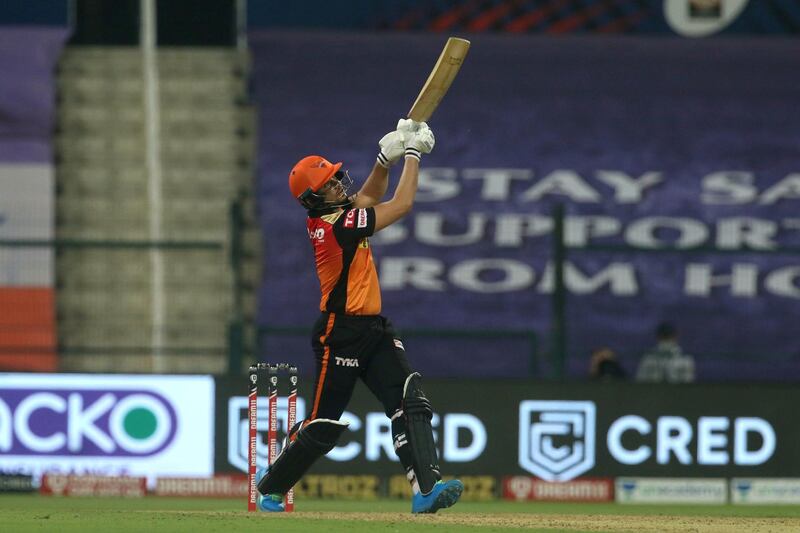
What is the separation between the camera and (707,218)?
789 inches

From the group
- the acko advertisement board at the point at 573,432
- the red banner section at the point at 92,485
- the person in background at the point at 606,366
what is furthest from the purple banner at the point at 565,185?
the red banner section at the point at 92,485

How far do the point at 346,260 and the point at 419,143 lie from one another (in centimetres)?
85

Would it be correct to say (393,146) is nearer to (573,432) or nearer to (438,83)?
(438,83)

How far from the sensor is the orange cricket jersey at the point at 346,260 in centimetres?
1044

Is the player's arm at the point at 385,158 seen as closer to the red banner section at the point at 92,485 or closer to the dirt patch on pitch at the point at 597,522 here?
the dirt patch on pitch at the point at 597,522

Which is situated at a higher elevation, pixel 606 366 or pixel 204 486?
pixel 606 366

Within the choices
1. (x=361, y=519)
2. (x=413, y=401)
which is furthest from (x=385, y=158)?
(x=361, y=519)

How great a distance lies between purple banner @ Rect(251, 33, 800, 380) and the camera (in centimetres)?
1883

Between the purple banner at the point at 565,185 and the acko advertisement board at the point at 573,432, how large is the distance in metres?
2.12

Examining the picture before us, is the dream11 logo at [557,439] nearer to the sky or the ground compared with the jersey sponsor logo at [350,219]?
nearer to the ground

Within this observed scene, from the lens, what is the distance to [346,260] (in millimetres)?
10562

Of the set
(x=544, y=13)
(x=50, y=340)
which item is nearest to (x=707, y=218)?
(x=544, y=13)

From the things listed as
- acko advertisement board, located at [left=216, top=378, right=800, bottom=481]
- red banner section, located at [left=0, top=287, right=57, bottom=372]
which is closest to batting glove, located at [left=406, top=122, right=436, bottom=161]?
acko advertisement board, located at [left=216, top=378, right=800, bottom=481]

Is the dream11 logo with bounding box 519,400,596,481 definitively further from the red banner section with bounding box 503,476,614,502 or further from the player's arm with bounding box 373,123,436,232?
the player's arm with bounding box 373,123,436,232
